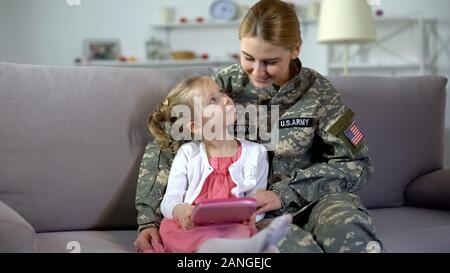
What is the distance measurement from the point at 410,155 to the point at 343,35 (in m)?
1.58

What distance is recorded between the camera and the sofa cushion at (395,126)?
5.82ft

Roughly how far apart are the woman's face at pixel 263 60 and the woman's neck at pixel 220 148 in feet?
0.57

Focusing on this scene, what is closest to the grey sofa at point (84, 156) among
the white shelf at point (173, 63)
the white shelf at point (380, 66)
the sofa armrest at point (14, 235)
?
the sofa armrest at point (14, 235)

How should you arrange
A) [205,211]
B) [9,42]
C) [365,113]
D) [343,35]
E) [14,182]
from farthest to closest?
[9,42] → [343,35] → [365,113] → [14,182] → [205,211]

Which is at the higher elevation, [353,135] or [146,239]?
[353,135]

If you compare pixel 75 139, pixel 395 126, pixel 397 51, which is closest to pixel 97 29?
pixel 397 51

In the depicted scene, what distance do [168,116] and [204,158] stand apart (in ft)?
0.49

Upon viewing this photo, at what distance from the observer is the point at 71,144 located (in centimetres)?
157

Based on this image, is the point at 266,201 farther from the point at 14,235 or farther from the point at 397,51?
the point at 397,51

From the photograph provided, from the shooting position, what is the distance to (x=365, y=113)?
1774 mm

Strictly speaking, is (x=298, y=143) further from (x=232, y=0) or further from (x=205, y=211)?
(x=232, y=0)

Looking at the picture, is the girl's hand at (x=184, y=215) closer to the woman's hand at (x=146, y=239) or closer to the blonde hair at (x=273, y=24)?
the woman's hand at (x=146, y=239)

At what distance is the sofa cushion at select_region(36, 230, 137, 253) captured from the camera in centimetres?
136

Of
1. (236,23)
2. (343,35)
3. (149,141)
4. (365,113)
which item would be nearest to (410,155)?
(365,113)
